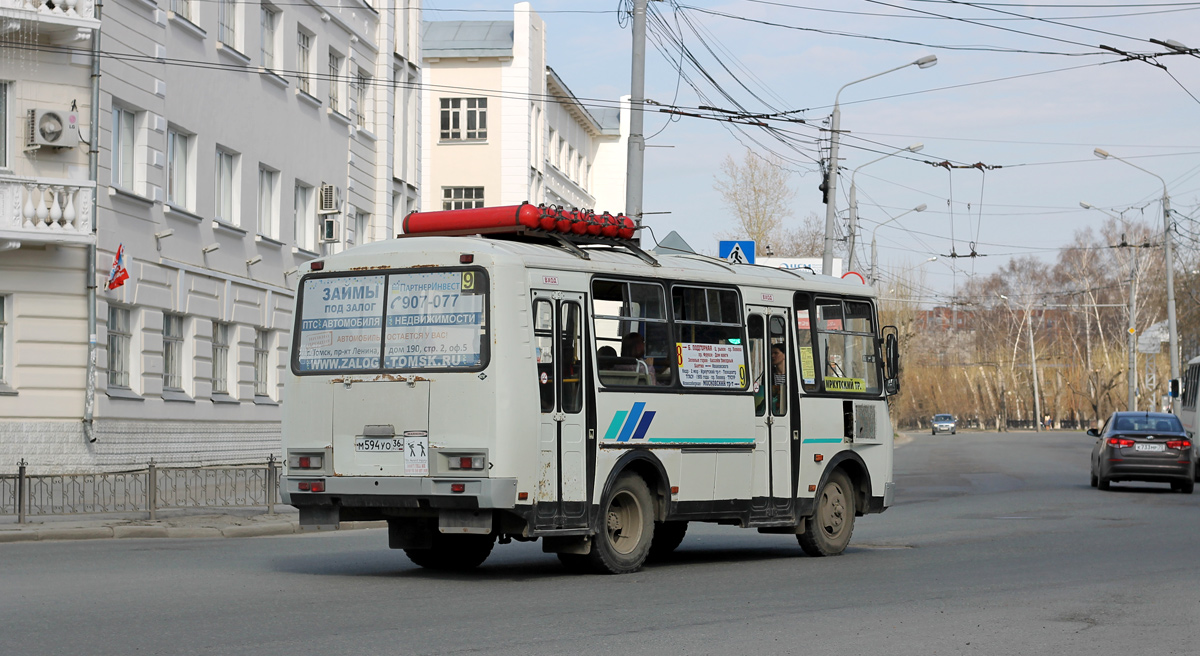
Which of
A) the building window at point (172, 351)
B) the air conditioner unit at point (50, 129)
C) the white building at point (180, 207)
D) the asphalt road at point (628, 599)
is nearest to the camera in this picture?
the asphalt road at point (628, 599)

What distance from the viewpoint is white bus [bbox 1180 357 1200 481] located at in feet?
112

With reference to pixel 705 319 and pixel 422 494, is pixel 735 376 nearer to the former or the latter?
pixel 705 319

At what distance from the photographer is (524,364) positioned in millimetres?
11570

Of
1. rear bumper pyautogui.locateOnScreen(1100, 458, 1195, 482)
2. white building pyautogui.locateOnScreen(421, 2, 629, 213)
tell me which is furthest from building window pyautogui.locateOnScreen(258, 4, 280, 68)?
white building pyautogui.locateOnScreen(421, 2, 629, 213)

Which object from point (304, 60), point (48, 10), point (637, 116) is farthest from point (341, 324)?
point (304, 60)

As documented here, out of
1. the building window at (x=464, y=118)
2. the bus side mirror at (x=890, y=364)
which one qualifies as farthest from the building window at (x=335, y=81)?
the bus side mirror at (x=890, y=364)

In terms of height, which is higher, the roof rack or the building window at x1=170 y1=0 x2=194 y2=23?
the building window at x1=170 y1=0 x2=194 y2=23

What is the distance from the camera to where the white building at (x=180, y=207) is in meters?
22.5

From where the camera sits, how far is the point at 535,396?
456 inches

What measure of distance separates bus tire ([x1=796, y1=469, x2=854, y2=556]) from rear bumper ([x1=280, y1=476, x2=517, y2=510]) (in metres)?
4.36

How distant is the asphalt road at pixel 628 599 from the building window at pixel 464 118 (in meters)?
39.7

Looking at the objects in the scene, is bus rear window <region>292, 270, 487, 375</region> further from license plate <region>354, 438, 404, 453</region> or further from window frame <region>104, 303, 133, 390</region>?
window frame <region>104, 303, 133, 390</region>

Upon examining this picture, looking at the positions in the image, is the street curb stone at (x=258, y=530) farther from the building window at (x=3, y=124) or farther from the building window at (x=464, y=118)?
the building window at (x=464, y=118)

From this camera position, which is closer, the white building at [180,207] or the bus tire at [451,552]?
the bus tire at [451,552]
